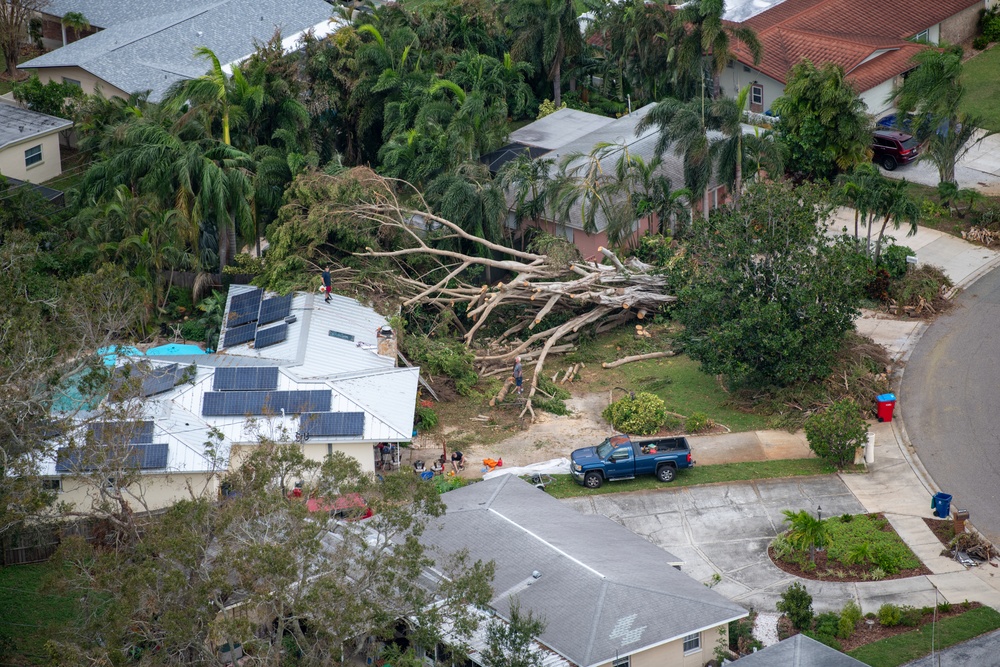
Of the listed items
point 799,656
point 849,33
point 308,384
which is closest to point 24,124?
point 308,384

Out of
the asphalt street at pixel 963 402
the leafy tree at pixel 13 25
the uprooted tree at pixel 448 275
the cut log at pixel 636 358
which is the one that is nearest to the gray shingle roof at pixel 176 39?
the leafy tree at pixel 13 25

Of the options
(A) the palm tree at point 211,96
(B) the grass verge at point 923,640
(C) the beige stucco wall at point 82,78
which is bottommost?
(B) the grass verge at point 923,640

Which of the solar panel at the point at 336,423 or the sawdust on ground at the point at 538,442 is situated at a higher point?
the solar panel at the point at 336,423

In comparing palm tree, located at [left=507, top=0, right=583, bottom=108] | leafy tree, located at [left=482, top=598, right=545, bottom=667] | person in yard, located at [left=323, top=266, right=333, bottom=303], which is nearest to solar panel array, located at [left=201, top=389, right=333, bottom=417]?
person in yard, located at [left=323, top=266, right=333, bottom=303]

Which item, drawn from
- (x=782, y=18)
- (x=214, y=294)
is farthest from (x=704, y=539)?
(x=782, y=18)

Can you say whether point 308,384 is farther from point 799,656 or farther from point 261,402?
point 799,656

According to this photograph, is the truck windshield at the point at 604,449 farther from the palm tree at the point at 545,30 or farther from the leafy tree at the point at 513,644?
the palm tree at the point at 545,30
